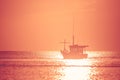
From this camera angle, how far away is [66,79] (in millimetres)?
65625

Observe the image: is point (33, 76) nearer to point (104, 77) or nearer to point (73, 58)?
point (104, 77)

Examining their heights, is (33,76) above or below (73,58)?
below

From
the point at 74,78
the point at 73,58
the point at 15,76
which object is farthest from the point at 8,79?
the point at 73,58

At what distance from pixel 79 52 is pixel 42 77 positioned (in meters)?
75.3

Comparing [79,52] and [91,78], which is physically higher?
[79,52]

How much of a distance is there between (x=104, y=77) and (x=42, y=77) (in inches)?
322

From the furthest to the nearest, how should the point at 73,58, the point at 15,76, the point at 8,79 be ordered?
the point at 73,58
the point at 15,76
the point at 8,79

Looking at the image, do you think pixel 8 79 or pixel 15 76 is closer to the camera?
pixel 8 79

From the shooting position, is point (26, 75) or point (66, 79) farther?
point (26, 75)

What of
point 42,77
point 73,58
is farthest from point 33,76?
point 73,58

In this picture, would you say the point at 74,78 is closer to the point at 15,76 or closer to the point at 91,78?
the point at 91,78

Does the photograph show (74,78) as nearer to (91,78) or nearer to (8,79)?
(91,78)

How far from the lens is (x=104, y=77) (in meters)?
68.9

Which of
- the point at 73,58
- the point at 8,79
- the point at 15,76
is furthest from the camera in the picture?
the point at 73,58
